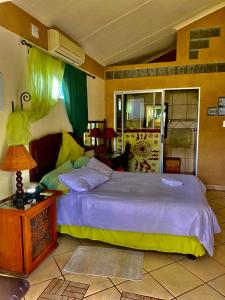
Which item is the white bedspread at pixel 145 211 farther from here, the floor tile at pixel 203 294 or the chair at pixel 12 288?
the chair at pixel 12 288

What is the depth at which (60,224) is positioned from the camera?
253cm

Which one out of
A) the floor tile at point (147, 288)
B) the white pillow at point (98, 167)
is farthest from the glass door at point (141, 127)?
the floor tile at point (147, 288)

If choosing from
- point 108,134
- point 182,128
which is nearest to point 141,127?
point 108,134

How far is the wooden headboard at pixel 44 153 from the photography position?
267cm

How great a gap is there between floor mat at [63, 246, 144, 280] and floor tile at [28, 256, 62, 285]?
0.10m

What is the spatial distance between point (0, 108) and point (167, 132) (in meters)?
4.32

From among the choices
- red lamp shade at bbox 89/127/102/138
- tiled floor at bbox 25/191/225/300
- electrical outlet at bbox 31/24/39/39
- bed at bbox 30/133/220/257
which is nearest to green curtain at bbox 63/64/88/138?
red lamp shade at bbox 89/127/102/138

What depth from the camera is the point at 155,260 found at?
226 centimetres

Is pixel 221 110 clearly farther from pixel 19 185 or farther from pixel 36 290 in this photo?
pixel 36 290

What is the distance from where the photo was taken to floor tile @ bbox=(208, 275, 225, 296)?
1.86 meters

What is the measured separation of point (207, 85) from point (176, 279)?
356cm

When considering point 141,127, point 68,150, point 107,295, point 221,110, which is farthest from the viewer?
point 141,127

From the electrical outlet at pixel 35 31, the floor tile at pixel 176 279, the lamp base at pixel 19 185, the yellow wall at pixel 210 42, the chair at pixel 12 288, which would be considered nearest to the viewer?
the chair at pixel 12 288

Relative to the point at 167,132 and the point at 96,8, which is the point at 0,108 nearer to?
the point at 96,8
